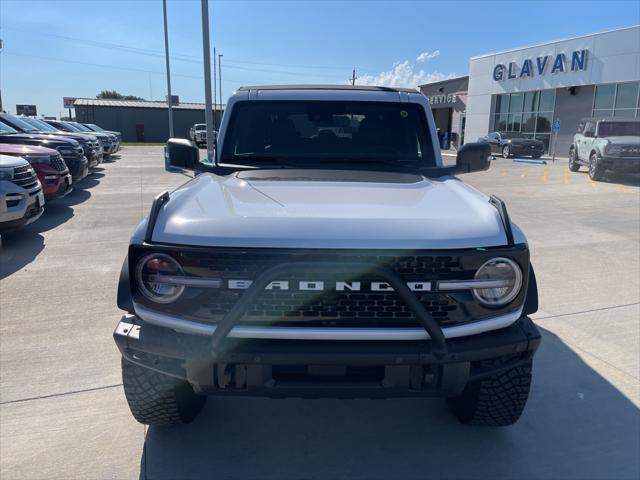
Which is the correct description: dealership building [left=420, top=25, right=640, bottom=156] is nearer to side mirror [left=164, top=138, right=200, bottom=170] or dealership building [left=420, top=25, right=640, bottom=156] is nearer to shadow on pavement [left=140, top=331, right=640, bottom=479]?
shadow on pavement [left=140, top=331, right=640, bottom=479]

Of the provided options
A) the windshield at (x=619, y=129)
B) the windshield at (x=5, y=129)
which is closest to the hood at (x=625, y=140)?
the windshield at (x=619, y=129)

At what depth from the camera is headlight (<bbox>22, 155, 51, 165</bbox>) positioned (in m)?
8.49

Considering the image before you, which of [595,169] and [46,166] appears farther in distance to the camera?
[595,169]

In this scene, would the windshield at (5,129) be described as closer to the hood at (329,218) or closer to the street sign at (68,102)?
the hood at (329,218)

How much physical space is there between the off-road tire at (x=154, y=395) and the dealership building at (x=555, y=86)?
27.3 meters

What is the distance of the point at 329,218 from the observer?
221 centimetres

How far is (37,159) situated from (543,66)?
29.7m

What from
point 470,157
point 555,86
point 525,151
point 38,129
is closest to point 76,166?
point 38,129

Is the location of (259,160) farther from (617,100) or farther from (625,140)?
(617,100)

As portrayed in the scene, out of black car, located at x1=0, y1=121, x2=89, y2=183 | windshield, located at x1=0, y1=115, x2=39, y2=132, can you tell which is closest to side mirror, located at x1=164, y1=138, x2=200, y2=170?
black car, located at x1=0, y1=121, x2=89, y2=183

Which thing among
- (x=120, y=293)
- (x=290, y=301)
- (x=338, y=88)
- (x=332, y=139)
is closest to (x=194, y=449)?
(x=120, y=293)

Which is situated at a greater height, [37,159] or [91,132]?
[91,132]

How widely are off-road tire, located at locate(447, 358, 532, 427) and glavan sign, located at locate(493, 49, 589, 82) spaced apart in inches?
1179

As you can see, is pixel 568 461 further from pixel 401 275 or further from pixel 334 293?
pixel 334 293
